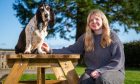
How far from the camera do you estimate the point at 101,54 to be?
211 inches

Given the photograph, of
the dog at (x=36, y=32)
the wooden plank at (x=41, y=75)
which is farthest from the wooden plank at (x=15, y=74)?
the wooden plank at (x=41, y=75)

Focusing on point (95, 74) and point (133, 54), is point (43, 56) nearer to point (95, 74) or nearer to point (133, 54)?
point (95, 74)

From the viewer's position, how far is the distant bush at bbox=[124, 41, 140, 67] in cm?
2618

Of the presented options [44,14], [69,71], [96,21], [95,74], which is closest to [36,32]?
[44,14]

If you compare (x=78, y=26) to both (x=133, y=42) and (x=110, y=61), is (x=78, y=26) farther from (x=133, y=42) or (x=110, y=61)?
(x=110, y=61)

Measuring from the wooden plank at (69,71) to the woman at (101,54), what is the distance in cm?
14

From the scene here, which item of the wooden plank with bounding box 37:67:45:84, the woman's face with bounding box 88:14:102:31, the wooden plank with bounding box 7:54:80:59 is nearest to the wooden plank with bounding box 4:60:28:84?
the wooden plank with bounding box 7:54:80:59

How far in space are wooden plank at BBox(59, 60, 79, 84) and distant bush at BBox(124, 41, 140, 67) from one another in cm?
2087

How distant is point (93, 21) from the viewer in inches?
215

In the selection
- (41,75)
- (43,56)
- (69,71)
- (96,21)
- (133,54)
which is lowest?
(133,54)

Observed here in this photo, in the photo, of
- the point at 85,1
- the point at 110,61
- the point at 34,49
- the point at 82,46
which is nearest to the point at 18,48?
the point at 34,49

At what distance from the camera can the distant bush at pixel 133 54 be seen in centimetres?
2618

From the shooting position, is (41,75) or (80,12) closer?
(41,75)

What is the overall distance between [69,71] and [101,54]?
529mm
